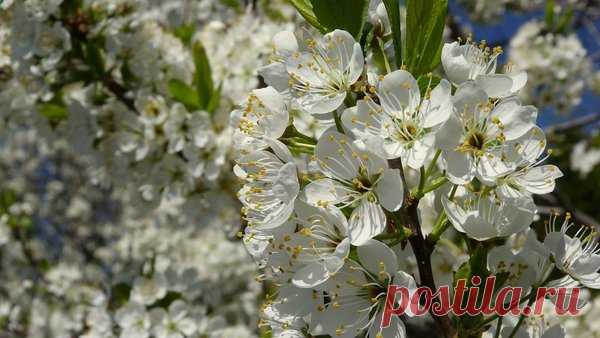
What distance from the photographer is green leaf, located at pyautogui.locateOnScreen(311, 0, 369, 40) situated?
4.56ft

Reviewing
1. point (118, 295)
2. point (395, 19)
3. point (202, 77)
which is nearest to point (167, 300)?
point (118, 295)

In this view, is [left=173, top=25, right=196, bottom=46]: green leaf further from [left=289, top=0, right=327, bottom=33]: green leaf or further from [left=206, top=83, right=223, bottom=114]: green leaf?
[left=289, top=0, right=327, bottom=33]: green leaf

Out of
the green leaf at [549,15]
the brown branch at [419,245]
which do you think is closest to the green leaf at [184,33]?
the brown branch at [419,245]

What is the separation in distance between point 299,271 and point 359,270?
0.14 metres

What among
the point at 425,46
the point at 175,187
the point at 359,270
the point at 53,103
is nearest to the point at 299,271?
the point at 359,270

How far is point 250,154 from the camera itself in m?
1.40

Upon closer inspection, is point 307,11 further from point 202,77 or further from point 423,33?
point 202,77

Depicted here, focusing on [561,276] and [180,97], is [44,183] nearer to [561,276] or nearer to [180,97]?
[180,97]

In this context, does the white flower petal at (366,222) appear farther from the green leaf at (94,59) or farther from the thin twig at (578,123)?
the thin twig at (578,123)

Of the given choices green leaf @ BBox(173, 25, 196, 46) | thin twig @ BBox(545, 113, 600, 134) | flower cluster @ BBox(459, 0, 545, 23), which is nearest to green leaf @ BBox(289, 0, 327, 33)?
green leaf @ BBox(173, 25, 196, 46)

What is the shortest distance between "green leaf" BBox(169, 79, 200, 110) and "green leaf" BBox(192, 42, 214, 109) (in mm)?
25

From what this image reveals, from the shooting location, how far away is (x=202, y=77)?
272 centimetres

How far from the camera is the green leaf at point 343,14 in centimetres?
139

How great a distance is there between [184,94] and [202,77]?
0.41 feet
